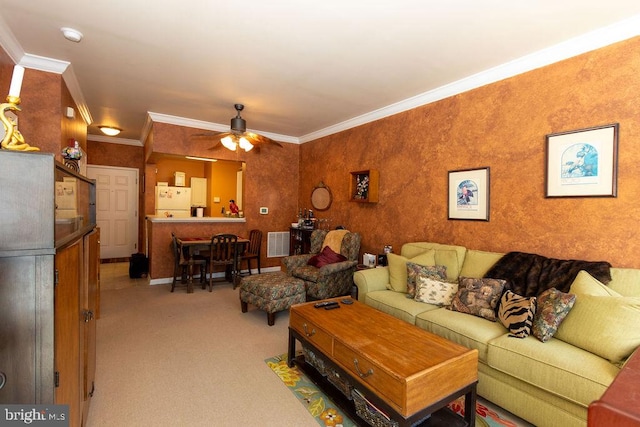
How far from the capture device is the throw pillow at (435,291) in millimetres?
2836

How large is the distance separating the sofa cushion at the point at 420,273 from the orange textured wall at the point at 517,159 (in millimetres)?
506

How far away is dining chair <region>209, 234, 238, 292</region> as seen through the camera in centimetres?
476

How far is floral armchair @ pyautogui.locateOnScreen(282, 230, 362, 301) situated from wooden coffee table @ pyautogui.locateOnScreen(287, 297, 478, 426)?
1403mm

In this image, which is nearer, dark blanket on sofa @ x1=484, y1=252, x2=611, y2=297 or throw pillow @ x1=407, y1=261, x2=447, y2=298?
dark blanket on sofa @ x1=484, y1=252, x2=611, y2=297

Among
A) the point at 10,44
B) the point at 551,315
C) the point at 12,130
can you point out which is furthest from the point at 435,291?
the point at 10,44

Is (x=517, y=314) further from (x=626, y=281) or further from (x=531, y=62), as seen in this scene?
(x=531, y=62)

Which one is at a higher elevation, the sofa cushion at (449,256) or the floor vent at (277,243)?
the sofa cushion at (449,256)

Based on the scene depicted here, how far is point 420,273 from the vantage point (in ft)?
10.1

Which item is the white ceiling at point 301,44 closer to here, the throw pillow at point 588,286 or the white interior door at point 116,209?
the throw pillow at point 588,286

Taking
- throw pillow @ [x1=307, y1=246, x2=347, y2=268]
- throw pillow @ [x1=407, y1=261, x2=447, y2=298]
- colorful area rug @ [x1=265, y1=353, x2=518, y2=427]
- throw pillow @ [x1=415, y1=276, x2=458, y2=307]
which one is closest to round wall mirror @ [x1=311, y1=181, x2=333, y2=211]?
throw pillow @ [x1=307, y1=246, x2=347, y2=268]

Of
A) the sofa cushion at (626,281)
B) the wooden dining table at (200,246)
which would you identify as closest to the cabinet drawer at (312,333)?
the sofa cushion at (626,281)

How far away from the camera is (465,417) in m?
1.86

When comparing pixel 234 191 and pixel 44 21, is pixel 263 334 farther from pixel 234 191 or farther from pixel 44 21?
pixel 234 191

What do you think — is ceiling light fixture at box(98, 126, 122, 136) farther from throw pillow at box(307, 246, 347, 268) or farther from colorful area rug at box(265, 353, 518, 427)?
colorful area rug at box(265, 353, 518, 427)
